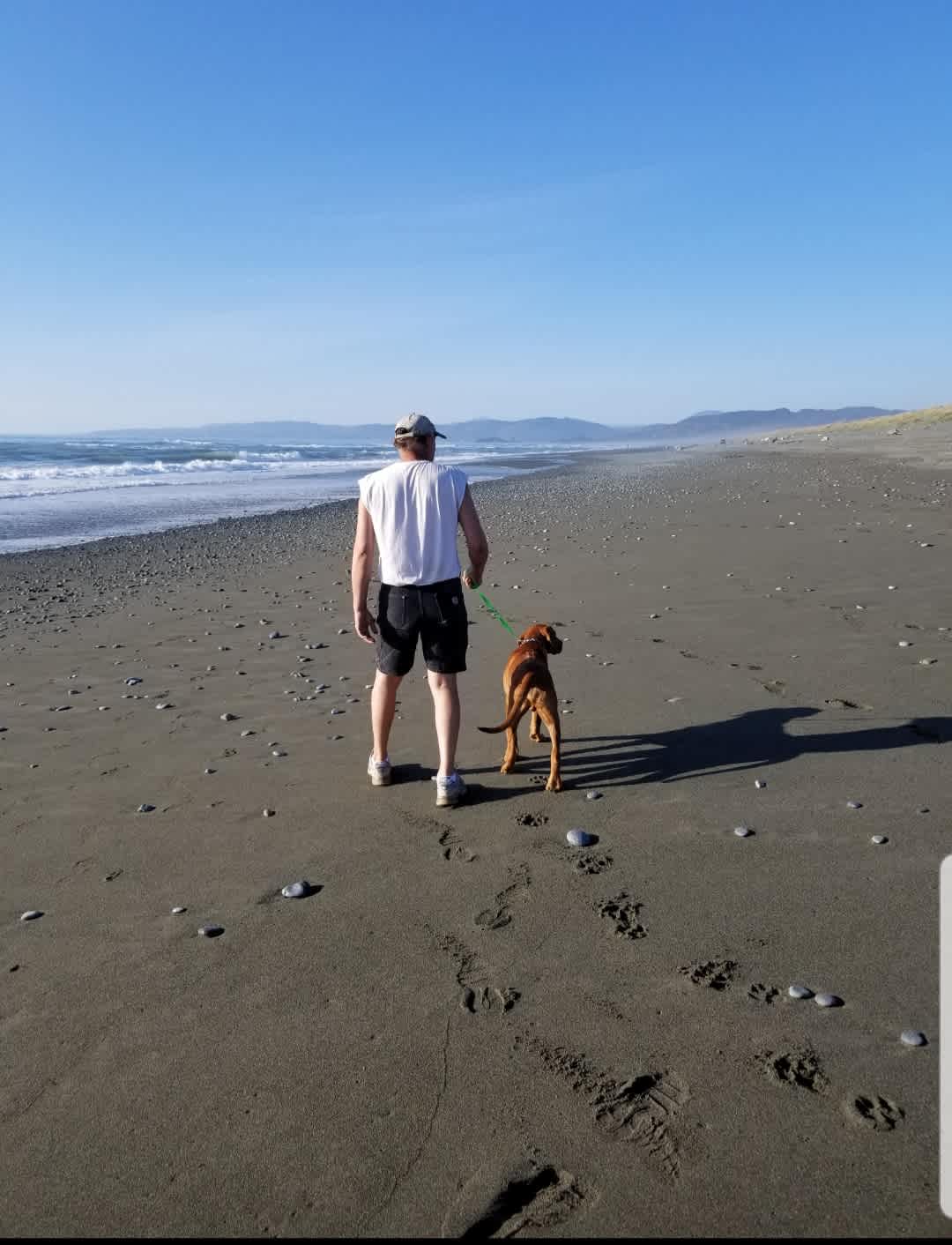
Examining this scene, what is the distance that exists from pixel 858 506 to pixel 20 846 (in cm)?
1453

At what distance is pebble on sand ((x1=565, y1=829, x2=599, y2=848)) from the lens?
3994 millimetres

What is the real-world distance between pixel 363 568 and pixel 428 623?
50cm

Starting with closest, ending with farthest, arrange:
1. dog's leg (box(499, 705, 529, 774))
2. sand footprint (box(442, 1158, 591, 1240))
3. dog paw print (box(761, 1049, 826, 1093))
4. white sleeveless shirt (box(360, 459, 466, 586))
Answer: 1. sand footprint (box(442, 1158, 591, 1240))
2. dog paw print (box(761, 1049, 826, 1093))
3. white sleeveless shirt (box(360, 459, 466, 586))
4. dog's leg (box(499, 705, 529, 774))

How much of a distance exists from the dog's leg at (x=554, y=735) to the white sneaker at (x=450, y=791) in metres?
0.50

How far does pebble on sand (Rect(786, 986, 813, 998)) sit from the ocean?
49.0ft

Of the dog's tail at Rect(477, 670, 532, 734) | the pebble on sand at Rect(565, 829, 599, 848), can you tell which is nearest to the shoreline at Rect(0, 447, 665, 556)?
the dog's tail at Rect(477, 670, 532, 734)

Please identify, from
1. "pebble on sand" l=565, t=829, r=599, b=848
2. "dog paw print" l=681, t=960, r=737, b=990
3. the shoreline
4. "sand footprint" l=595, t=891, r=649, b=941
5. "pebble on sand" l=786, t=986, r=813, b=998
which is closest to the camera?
"pebble on sand" l=786, t=986, r=813, b=998

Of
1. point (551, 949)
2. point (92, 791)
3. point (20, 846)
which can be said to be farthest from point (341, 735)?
point (551, 949)

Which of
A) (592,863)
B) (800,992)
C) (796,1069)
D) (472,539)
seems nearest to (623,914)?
(592,863)

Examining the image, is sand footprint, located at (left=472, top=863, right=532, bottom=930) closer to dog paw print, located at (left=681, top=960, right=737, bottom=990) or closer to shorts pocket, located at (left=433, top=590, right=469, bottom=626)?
dog paw print, located at (left=681, top=960, right=737, bottom=990)

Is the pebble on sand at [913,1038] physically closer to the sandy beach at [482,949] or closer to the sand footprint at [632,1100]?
the sandy beach at [482,949]

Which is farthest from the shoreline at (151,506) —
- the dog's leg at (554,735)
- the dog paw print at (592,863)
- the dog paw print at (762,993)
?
the dog paw print at (762,993)

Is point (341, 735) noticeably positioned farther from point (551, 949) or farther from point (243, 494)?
point (243, 494)

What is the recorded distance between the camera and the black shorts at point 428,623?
14.8 feet
